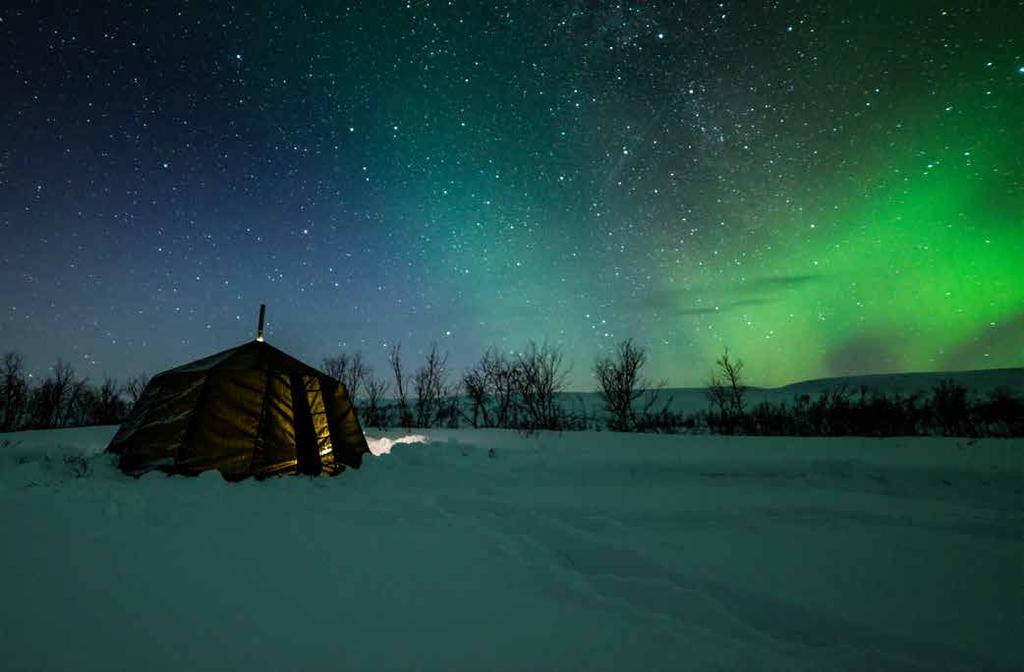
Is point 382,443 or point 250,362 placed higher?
point 250,362

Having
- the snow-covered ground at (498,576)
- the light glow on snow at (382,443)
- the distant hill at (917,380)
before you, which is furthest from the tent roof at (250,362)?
the distant hill at (917,380)

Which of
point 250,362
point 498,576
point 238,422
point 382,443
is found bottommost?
point 498,576

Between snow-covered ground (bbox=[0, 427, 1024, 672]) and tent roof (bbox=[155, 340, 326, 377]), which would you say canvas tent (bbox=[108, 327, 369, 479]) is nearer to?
tent roof (bbox=[155, 340, 326, 377])

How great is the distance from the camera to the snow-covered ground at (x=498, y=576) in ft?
5.90

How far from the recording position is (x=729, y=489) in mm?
4906

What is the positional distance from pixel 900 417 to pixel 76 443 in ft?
78.8

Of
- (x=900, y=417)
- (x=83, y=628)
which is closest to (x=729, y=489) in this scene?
(x=83, y=628)

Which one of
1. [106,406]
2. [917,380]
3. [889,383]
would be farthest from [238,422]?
[917,380]

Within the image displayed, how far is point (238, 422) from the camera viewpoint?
19.1ft

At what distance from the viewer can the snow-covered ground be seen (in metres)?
1.80

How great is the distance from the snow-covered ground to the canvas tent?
900mm

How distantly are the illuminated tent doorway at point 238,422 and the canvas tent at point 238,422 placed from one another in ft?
0.04

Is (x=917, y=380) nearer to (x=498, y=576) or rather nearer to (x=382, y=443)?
(x=382, y=443)

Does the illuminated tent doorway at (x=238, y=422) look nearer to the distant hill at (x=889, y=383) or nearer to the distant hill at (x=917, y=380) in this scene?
the distant hill at (x=889, y=383)
